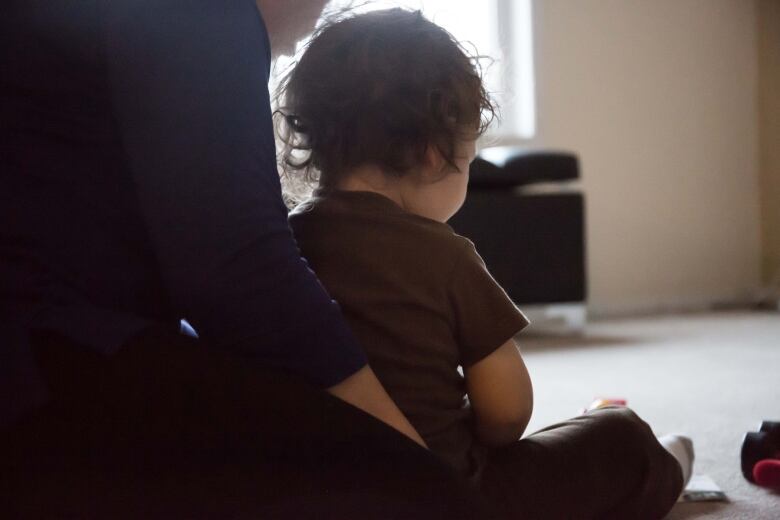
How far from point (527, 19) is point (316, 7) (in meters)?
3.08

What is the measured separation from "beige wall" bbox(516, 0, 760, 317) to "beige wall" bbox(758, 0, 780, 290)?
0.13 feet

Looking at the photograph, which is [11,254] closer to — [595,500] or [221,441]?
[221,441]

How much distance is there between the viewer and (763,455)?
1.21m

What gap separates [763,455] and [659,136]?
2.92 metres

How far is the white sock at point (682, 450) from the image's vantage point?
114 cm

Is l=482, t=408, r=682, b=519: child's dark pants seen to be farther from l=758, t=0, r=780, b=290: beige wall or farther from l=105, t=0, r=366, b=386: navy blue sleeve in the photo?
l=758, t=0, r=780, b=290: beige wall

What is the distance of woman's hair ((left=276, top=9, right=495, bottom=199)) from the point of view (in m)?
0.88

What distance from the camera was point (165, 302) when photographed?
0.73m

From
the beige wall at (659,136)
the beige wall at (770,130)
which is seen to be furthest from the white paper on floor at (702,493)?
the beige wall at (770,130)

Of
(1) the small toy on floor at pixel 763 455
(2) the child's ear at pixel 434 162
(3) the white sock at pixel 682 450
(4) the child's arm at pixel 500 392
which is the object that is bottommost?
(1) the small toy on floor at pixel 763 455

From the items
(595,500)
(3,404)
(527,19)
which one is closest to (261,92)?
(3,404)

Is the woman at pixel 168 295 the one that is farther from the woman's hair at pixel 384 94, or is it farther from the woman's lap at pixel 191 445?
the woman's hair at pixel 384 94

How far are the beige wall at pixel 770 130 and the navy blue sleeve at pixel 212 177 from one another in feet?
12.2

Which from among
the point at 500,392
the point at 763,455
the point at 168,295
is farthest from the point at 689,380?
the point at 168,295
